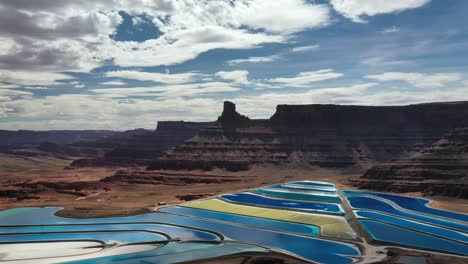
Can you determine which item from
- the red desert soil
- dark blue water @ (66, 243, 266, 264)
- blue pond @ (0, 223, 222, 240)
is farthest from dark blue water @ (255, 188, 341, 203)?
dark blue water @ (66, 243, 266, 264)

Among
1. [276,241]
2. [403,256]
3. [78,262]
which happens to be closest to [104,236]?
[78,262]

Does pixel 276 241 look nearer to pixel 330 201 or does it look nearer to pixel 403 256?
pixel 403 256

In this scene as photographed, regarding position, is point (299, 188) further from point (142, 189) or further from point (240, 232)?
point (240, 232)

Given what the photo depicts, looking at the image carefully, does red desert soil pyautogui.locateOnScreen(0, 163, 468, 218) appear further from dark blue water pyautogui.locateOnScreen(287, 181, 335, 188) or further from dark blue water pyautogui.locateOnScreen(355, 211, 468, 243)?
dark blue water pyautogui.locateOnScreen(355, 211, 468, 243)

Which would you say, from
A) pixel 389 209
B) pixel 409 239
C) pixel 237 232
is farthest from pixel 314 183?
pixel 409 239

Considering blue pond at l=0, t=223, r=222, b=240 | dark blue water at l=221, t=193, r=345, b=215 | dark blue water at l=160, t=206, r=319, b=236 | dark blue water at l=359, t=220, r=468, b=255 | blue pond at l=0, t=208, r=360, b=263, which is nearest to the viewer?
blue pond at l=0, t=208, r=360, b=263

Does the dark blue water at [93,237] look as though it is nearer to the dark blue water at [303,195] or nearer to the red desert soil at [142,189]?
the red desert soil at [142,189]
